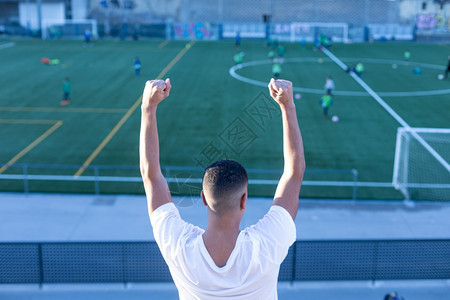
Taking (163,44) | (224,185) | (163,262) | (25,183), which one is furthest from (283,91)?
(163,44)

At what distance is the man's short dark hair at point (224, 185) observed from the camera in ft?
10.4

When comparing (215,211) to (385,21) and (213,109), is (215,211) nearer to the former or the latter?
(213,109)

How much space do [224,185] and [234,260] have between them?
440mm

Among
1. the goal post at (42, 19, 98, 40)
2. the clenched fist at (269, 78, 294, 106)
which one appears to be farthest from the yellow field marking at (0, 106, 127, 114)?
the goal post at (42, 19, 98, 40)

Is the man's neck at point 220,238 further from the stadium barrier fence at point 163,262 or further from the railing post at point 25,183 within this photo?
the railing post at point 25,183

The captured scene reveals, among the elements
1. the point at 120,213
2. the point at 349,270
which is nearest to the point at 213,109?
the point at 120,213

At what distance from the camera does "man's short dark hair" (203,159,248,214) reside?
10.4 feet

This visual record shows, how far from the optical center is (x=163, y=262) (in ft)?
35.9

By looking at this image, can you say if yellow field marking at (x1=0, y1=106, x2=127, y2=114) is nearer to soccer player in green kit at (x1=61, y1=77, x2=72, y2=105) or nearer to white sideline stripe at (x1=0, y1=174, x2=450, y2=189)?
soccer player in green kit at (x1=61, y1=77, x2=72, y2=105)

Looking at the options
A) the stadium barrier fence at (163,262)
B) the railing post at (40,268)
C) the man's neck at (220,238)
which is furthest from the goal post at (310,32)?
the man's neck at (220,238)

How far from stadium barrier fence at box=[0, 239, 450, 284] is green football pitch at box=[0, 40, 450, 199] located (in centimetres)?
430

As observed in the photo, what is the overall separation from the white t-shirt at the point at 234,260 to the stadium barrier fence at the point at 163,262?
24.2ft

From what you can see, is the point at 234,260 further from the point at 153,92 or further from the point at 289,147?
the point at 153,92

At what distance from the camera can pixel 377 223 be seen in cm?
1534
